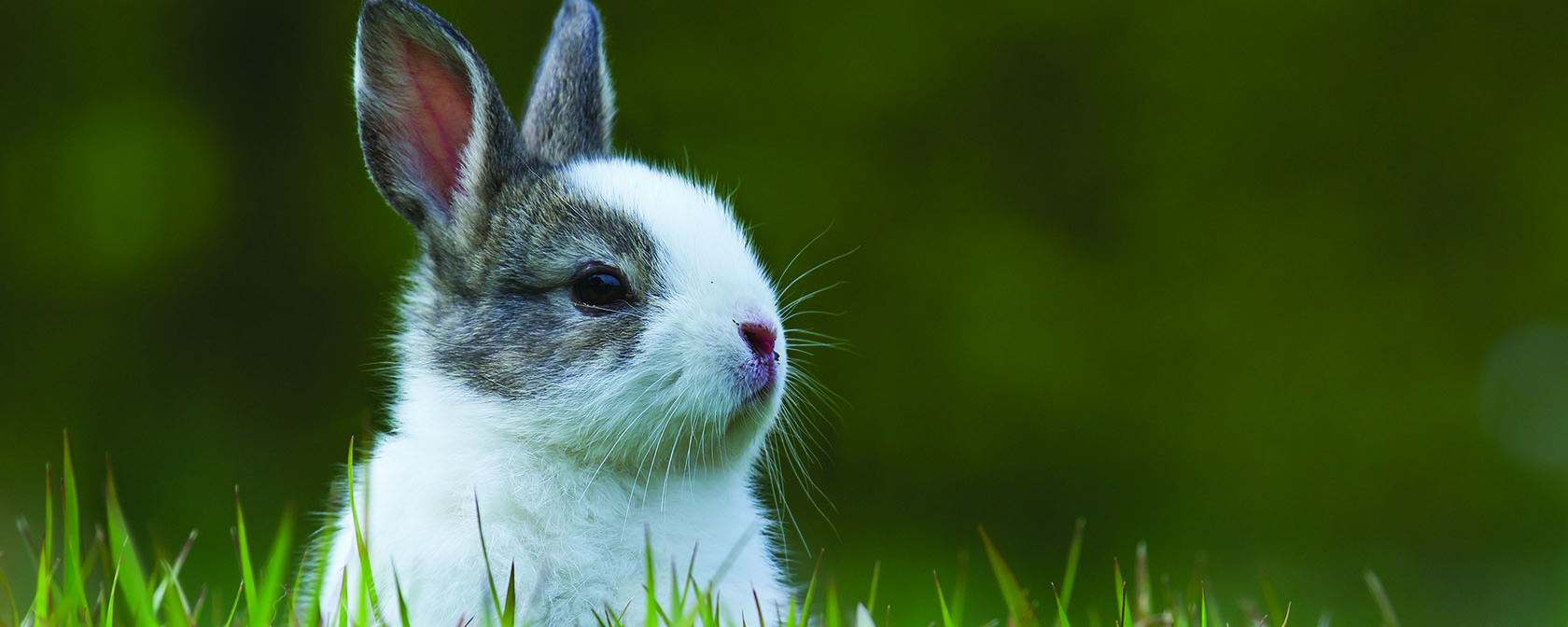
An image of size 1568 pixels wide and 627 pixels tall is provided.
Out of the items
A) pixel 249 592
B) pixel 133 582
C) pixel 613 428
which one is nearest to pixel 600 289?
pixel 613 428

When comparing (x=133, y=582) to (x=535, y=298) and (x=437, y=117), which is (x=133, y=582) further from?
(x=437, y=117)

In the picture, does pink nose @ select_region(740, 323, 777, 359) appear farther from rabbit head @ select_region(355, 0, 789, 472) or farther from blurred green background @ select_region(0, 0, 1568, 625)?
blurred green background @ select_region(0, 0, 1568, 625)

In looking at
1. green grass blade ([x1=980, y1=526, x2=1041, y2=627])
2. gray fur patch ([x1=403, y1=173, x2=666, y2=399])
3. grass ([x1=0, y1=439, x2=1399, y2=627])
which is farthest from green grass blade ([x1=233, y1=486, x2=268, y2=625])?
green grass blade ([x1=980, y1=526, x2=1041, y2=627])

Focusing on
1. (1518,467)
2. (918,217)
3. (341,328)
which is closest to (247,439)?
(341,328)

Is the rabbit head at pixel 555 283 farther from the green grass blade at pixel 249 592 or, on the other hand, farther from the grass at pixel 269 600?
the green grass blade at pixel 249 592

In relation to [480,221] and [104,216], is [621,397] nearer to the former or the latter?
[480,221]

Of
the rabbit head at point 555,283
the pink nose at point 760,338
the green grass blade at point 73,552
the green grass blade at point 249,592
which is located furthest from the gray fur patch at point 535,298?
the green grass blade at point 73,552
